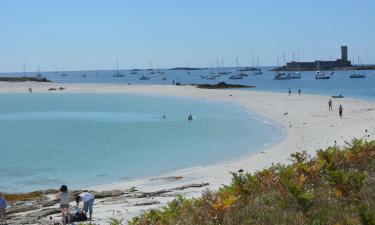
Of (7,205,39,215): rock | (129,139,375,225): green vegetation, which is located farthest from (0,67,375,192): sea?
(129,139,375,225): green vegetation

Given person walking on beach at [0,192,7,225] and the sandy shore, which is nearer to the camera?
person walking on beach at [0,192,7,225]

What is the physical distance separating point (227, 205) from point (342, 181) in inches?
73.3

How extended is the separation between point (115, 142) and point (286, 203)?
29077 millimetres

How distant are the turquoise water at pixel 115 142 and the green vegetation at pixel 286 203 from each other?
583 inches

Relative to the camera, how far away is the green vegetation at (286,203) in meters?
6.90

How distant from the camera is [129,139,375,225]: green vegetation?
6898 mm

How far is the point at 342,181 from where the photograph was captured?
305 inches

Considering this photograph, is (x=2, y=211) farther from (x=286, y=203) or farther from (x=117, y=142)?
(x=117, y=142)

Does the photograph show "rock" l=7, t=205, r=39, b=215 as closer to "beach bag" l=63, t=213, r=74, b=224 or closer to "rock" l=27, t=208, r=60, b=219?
"rock" l=27, t=208, r=60, b=219

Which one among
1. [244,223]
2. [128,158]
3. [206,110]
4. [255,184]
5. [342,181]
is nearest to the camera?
[244,223]

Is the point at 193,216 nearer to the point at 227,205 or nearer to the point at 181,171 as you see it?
the point at 227,205

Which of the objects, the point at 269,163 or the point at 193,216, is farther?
the point at 269,163

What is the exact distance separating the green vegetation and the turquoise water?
48.6ft

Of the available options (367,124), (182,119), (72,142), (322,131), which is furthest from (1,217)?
(182,119)
